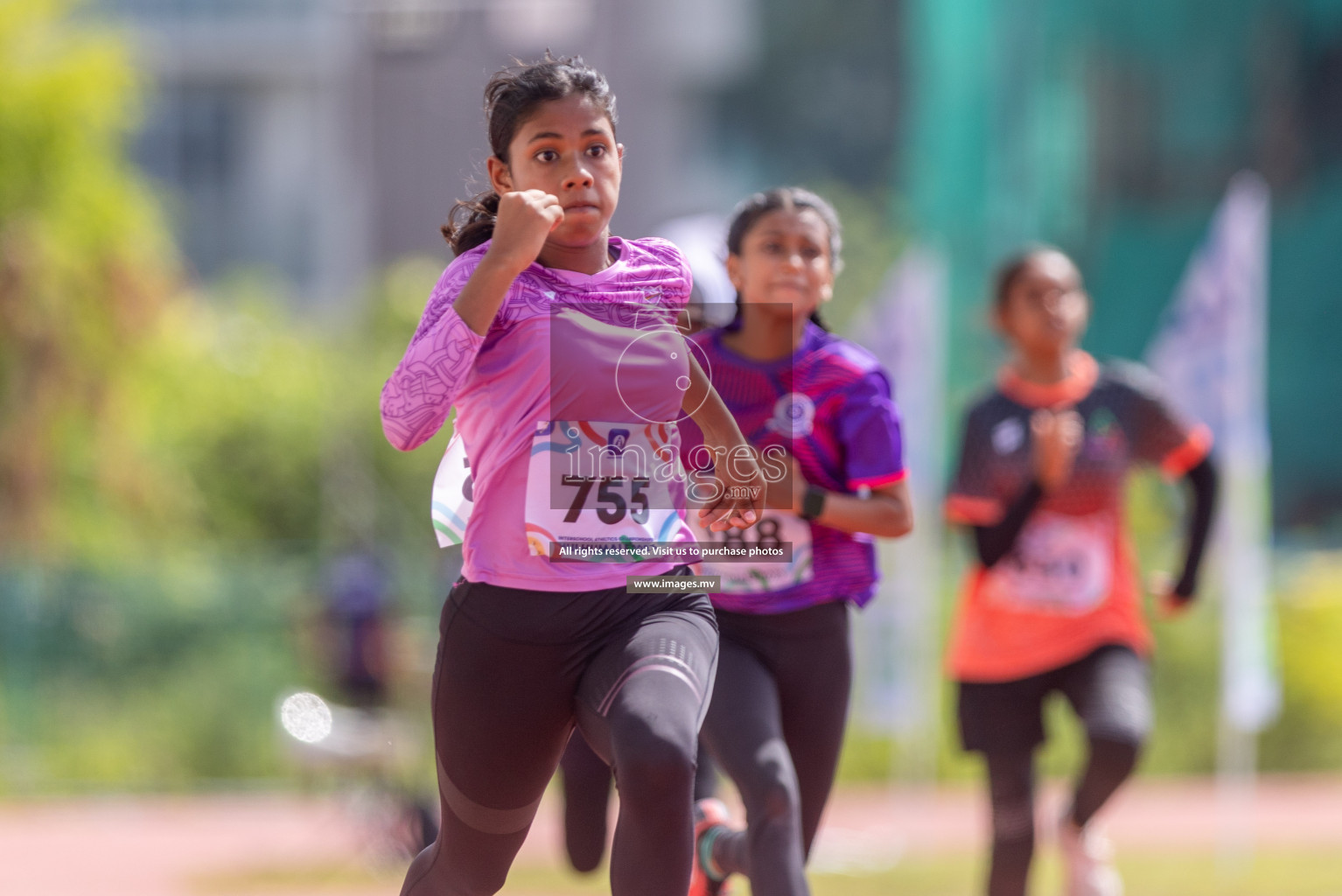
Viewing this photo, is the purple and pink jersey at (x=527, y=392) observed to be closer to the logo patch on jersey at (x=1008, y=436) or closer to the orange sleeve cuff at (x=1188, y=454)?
the logo patch on jersey at (x=1008, y=436)

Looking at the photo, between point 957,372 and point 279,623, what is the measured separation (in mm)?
A: 8369

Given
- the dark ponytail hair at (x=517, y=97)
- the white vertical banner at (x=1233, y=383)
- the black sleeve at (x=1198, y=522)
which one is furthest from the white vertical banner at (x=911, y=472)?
the dark ponytail hair at (x=517, y=97)

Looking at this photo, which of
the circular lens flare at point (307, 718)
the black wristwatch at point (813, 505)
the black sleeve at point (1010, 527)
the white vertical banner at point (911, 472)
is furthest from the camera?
the circular lens flare at point (307, 718)

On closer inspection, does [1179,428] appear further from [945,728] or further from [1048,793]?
[945,728]

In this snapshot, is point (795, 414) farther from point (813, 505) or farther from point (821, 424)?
point (813, 505)

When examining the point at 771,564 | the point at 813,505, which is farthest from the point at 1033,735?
the point at 813,505

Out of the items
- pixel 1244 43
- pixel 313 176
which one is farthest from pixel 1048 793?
pixel 313 176

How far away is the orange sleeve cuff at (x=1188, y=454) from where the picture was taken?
586 cm

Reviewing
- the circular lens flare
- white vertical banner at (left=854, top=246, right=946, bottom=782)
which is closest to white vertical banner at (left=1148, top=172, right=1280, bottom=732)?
white vertical banner at (left=854, top=246, right=946, bottom=782)

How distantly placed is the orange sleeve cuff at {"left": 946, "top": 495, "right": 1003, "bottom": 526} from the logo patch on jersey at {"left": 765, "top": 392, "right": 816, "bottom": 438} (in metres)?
1.19

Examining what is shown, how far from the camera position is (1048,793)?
1245 centimetres

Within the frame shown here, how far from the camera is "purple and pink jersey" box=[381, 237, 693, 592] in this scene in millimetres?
3420

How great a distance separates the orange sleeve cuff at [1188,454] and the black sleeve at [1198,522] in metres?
0.04

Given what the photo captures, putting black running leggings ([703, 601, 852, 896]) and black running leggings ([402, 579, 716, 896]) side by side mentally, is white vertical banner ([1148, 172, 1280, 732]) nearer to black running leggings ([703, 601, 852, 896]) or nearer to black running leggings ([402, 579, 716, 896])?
black running leggings ([703, 601, 852, 896])
